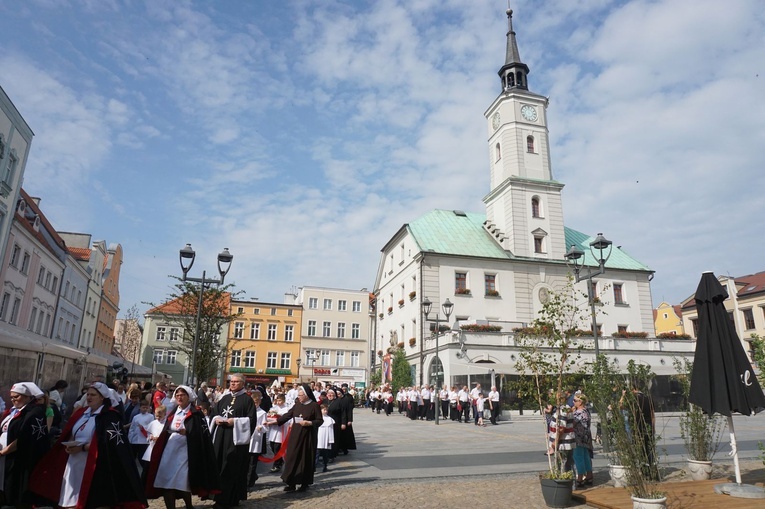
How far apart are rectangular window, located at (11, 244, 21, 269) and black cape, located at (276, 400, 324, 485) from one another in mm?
26061

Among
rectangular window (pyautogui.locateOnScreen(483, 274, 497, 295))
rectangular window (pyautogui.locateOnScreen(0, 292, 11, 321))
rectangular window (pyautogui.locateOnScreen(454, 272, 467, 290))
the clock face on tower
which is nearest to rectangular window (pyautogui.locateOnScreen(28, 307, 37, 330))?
rectangular window (pyautogui.locateOnScreen(0, 292, 11, 321))

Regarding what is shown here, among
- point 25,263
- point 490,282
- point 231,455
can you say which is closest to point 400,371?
point 490,282

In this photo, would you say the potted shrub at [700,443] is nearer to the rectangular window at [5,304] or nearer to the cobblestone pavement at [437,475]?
the cobblestone pavement at [437,475]

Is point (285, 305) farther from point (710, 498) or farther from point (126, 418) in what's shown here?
point (710, 498)

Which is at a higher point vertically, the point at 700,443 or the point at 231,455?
the point at 700,443

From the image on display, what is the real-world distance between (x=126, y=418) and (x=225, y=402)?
3263mm

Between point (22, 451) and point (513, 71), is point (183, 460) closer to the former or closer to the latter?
point (22, 451)

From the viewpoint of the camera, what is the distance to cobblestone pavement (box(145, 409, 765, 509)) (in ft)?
26.7

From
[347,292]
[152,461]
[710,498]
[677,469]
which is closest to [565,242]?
[347,292]

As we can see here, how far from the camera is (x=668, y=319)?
66.4 m

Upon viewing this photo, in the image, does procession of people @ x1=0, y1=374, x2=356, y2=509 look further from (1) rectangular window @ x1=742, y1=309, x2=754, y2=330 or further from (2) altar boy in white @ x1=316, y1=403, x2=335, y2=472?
(1) rectangular window @ x1=742, y1=309, x2=754, y2=330

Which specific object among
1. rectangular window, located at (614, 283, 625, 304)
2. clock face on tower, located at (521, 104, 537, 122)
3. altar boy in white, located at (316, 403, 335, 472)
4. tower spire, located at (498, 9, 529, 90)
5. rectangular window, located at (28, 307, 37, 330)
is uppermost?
tower spire, located at (498, 9, 529, 90)

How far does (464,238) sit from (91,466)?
1510 inches

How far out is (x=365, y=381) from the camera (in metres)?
63.1
